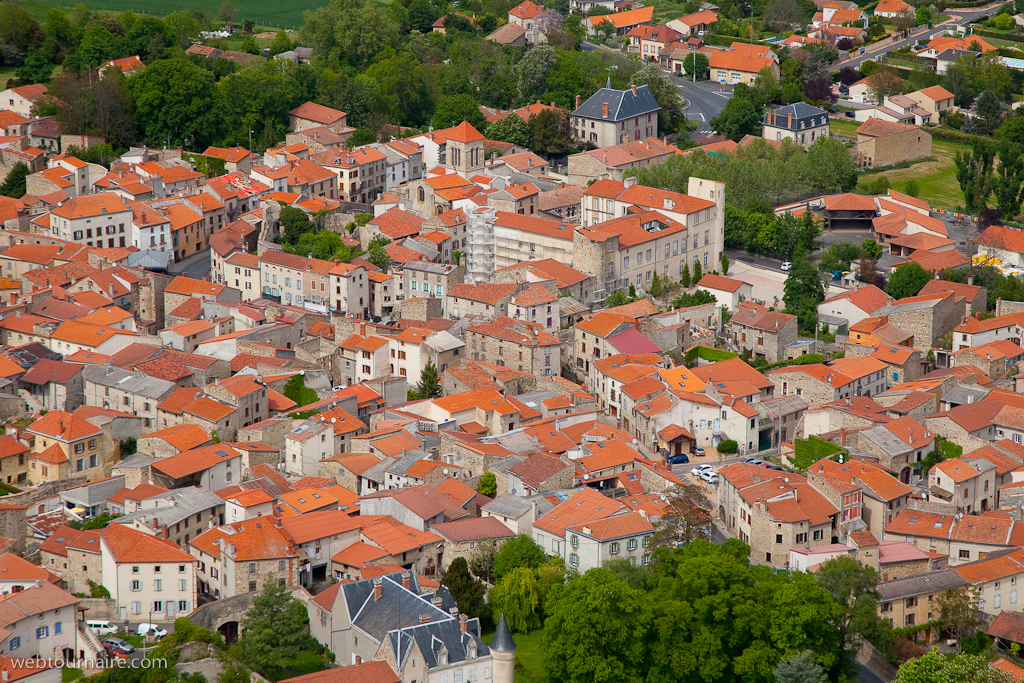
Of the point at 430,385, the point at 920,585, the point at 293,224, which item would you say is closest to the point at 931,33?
the point at 293,224

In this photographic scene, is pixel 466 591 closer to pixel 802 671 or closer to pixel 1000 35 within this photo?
pixel 802 671

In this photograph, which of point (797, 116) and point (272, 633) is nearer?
point (272, 633)

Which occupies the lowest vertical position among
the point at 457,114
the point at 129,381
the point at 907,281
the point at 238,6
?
the point at 129,381

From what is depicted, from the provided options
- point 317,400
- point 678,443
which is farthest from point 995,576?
point 317,400

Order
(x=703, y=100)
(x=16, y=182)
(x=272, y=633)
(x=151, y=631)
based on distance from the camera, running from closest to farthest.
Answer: (x=272, y=633)
(x=151, y=631)
(x=16, y=182)
(x=703, y=100)

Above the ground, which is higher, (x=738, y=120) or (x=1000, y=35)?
(x=1000, y=35)

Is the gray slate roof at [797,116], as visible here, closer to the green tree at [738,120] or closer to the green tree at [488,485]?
the green tree at [738,120]

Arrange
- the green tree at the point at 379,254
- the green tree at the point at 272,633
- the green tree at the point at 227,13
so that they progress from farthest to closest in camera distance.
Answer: the green tree at the point at 227,13
the green tree at the point at 379,254
the green tree at the point at 272,633

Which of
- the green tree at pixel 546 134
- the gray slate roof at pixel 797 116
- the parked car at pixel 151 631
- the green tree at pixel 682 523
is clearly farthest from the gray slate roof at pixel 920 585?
the gray slate roof at pixel 797 116
